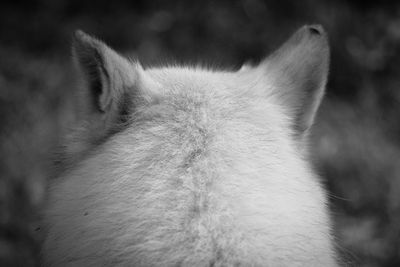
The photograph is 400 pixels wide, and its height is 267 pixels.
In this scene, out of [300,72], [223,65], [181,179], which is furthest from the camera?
[223,65]

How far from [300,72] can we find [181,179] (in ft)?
3.13

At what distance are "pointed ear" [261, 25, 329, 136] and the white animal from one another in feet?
0.21

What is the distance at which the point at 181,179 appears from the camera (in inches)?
83.8

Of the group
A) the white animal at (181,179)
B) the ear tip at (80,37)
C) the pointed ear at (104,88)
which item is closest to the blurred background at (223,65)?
the white animal at (181,179)

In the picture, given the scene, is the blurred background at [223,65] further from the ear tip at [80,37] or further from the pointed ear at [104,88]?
the ear tip at [80,37]

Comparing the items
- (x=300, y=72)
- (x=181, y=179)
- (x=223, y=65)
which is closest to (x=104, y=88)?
(x=181, y=179)

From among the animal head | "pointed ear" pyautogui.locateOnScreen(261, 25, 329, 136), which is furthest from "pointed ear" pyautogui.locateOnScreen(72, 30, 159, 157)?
"pointed ear" pyautogui.locateOnScreen(261, 25, 329, 136)

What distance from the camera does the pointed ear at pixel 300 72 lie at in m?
2.74

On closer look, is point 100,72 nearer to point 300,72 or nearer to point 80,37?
point 80,37

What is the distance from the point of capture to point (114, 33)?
8.06m

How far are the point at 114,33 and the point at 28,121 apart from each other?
7.18 ft

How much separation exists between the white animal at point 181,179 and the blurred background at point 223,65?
2.86m

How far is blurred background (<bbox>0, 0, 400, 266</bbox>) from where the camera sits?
5.56m

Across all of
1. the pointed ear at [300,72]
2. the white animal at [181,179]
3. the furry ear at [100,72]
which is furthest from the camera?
the pointed ear at [300,72]
